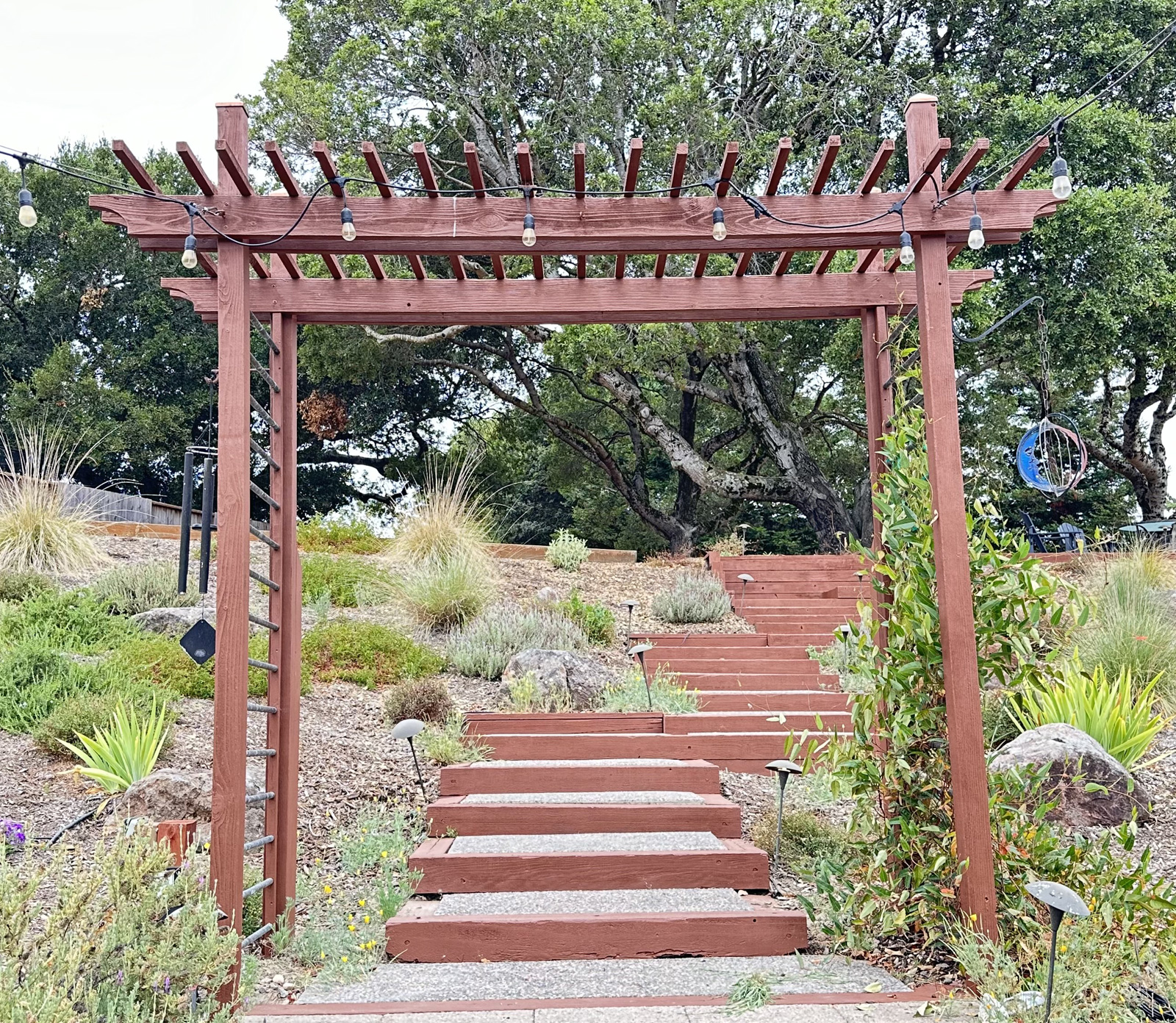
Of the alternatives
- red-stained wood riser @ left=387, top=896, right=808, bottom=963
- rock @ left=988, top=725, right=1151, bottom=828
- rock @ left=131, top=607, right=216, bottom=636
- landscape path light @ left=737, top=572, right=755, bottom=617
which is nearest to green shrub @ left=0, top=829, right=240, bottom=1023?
red-stained wood riser @ left=387, top=896, right=808, bottom=963

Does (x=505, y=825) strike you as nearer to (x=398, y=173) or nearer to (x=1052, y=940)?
(x=1052, y=940)

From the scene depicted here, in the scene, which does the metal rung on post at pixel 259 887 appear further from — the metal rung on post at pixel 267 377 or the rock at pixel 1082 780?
the rock at pixel 1082 780

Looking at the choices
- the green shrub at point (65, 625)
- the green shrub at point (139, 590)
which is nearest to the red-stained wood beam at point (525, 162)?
the green shrub at point (65, 625)

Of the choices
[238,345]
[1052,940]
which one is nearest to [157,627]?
[238,345]

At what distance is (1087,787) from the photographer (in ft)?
11.0

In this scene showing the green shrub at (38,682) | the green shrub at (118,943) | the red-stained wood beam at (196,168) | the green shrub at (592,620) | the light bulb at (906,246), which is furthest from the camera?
the green shrub at (592,620)

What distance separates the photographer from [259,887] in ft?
11.5

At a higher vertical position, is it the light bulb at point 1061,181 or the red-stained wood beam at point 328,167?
the red-stained wood beam at point 328,167

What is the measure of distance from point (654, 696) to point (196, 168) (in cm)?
438

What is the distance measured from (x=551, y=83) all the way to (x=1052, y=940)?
12.8m

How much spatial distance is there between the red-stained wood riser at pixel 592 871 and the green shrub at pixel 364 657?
3.15 meters

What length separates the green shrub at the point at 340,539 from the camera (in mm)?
11008

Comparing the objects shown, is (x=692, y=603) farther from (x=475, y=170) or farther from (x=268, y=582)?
(x=475, y=170)

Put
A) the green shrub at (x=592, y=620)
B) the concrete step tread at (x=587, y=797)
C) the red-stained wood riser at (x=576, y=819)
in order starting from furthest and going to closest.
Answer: the green shrub at (x=592, y=620), the concrete step tread at (x=587, y=797), the red-stained wood riser at (x=576, y=819)
